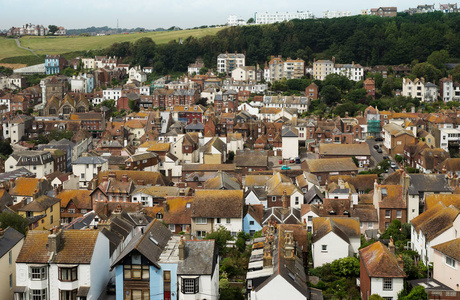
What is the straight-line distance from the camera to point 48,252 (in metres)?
24.3

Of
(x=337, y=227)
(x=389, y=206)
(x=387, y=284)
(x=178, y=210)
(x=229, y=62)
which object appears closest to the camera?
(x=387, y=284)

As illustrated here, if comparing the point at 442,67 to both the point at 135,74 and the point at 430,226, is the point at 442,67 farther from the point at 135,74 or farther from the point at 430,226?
the point at 430,226

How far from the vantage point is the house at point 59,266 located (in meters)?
24.0

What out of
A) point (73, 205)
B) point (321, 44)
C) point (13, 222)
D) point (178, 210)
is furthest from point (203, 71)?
point (13, 222)

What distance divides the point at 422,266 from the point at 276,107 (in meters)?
50.1

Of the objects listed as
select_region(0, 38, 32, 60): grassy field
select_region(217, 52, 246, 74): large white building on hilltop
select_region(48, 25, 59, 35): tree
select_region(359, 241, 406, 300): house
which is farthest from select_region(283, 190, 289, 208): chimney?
select_region(48, 25, 59, 35): tree

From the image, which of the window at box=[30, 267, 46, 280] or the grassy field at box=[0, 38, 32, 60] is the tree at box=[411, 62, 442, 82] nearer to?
the window at box=[30, 267, 46, 280]

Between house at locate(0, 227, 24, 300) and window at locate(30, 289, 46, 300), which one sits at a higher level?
house at locate(0, 227, 24, 300)

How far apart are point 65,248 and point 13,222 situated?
10.1m

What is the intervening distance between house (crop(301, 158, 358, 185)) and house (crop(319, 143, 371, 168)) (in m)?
4.67

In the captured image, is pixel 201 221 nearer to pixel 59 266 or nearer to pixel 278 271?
pixel 278 271

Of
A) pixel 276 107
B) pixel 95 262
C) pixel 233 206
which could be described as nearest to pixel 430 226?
pixel 233 206

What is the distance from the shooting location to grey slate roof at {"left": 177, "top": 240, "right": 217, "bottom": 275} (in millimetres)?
24047

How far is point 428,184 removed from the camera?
126 feet
